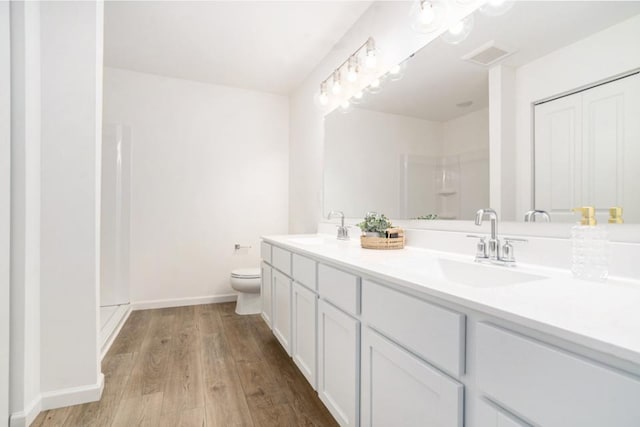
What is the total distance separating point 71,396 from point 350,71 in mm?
2504

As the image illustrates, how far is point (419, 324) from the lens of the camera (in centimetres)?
84

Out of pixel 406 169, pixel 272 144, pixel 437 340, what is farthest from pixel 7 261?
pixel 272 144

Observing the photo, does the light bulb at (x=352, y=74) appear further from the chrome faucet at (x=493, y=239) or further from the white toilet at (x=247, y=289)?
the white toilet at (x=247, y=289)

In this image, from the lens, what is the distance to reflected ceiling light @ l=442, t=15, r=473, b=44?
4.63 ft

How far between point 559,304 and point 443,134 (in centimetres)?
109

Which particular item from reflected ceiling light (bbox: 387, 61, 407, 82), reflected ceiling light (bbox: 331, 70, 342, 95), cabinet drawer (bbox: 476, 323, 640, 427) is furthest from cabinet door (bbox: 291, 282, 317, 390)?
reflected ceiling light (bbox: 331, 70, 342, 95)

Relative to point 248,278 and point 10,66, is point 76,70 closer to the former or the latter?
point 10,66

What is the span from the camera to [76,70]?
1.60 metres

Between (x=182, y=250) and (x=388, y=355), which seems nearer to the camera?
(x=388, y=355)

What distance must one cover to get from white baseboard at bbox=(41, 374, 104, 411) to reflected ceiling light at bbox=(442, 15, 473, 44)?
2453 mm

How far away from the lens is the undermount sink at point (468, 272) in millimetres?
1001

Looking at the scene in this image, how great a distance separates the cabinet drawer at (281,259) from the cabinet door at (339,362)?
1.60 feet

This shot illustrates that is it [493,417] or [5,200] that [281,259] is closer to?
[5,200]

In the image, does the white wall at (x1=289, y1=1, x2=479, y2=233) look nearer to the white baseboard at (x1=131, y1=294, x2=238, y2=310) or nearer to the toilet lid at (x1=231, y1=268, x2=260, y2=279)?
the toilet lid at (x1=231, y1=268, x2=260, y2=279)
